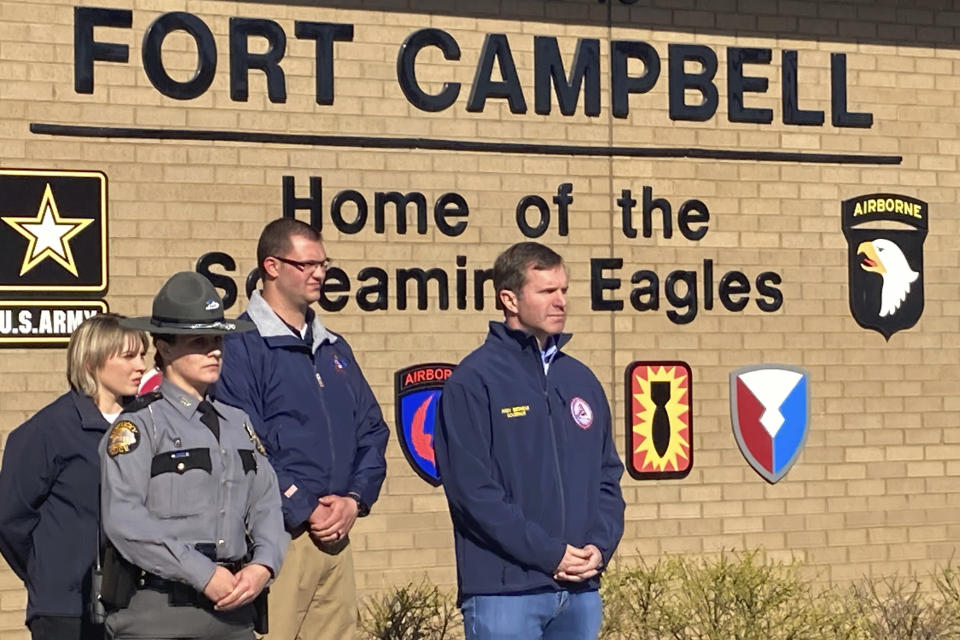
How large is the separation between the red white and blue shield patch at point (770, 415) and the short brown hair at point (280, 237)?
505 centimetres

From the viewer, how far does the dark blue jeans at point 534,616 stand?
6.46 m

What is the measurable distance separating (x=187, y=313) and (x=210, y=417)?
34 centimetres

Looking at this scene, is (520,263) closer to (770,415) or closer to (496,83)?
(496,83)

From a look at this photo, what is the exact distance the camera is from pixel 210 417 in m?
5.69

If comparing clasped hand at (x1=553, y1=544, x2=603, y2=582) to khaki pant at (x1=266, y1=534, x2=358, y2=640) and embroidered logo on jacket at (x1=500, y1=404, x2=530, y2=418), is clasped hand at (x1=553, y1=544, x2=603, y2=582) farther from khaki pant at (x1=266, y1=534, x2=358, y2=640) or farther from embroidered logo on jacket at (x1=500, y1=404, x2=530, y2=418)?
khaki pant at (x1=266, y1=534, x2=358, y2=640)

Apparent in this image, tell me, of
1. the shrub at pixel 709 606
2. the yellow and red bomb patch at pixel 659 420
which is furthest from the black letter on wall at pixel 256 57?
the shrub at pixel 709 606

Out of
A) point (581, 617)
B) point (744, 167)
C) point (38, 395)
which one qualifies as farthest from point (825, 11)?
point (581, 617)

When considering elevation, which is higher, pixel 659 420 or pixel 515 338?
pixel 515 338

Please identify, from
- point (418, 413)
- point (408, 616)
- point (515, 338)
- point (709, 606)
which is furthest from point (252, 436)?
point (418, 413)

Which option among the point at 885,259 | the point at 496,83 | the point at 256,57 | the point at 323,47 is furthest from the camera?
the point at 885,259

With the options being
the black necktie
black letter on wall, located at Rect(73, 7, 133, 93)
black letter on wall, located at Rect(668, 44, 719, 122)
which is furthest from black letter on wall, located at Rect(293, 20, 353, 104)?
the black necktie

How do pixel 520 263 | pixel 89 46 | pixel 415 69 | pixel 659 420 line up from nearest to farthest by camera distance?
pixel 520 263, pixel 89 46, pixel 415 69, pixel 659 420

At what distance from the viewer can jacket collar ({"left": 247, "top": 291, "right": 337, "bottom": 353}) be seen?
6949 mm

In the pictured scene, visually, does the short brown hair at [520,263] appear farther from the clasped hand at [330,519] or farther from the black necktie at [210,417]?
the black necktie at [210,417]
